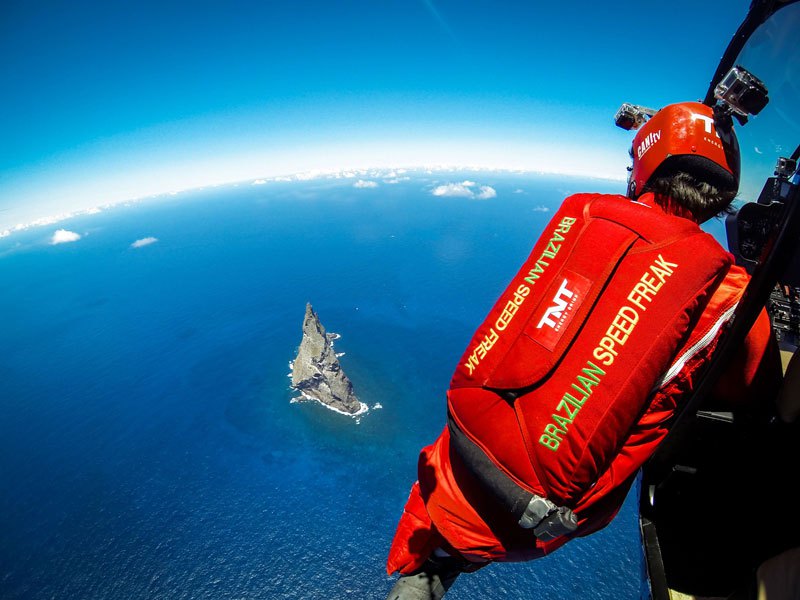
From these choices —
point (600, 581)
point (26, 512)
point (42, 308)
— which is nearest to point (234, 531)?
point (26, 512)

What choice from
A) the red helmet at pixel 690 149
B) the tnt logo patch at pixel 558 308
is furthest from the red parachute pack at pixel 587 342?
the red helmet at pixel 690 149

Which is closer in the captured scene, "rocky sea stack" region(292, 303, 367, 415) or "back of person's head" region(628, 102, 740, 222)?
"back of person's head" region(628, 102, 740, 222)

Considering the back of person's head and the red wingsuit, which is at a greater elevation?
the back of person's head

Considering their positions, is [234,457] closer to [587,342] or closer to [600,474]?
[600,474]

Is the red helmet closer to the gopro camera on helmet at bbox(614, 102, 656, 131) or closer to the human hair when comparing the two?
the human hair

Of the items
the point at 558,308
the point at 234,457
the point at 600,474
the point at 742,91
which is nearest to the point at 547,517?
the point at 600,474

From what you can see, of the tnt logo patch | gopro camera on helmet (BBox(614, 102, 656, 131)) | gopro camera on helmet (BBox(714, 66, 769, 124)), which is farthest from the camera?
gopro camera on helmet (BBox(614, 102, 656, 131))

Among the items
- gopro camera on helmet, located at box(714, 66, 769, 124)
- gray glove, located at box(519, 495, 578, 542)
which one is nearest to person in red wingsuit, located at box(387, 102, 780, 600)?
gray glove, located at box(519, 495, 578, 542)
